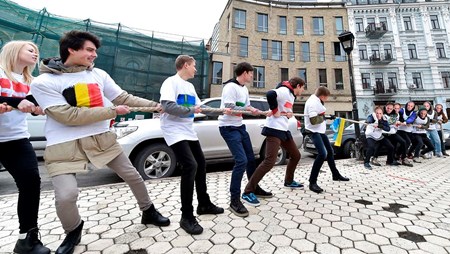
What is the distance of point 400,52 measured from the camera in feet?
84.2

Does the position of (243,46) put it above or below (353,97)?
above

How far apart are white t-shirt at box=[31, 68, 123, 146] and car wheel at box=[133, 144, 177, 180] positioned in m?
2.42

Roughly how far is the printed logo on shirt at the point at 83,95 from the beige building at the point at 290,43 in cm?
2240

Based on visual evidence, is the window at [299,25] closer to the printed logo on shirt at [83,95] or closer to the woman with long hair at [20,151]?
the printed logo on shirt at [83,95]

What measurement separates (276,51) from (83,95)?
26276 mm

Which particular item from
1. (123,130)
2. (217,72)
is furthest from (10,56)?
(217,72)

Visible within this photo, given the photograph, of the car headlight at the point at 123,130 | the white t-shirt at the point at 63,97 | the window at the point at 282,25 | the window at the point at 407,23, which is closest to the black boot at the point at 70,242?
the white t-shirt at the point at 63,97

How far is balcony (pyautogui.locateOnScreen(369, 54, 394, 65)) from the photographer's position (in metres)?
25.2

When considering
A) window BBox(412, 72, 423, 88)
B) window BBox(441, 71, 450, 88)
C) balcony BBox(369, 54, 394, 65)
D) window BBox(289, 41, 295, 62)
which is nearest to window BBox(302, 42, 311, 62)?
window BBox(289, 41, 295, 62)

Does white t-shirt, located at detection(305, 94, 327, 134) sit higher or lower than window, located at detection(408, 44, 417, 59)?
lower

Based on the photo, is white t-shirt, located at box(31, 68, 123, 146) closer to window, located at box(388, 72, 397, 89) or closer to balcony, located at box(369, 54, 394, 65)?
balcony, located at box(369, 54, 394, 65)

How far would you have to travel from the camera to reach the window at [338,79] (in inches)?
1005

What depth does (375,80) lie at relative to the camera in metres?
25.7

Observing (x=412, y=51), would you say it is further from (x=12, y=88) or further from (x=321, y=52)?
(x=12, y=88)
